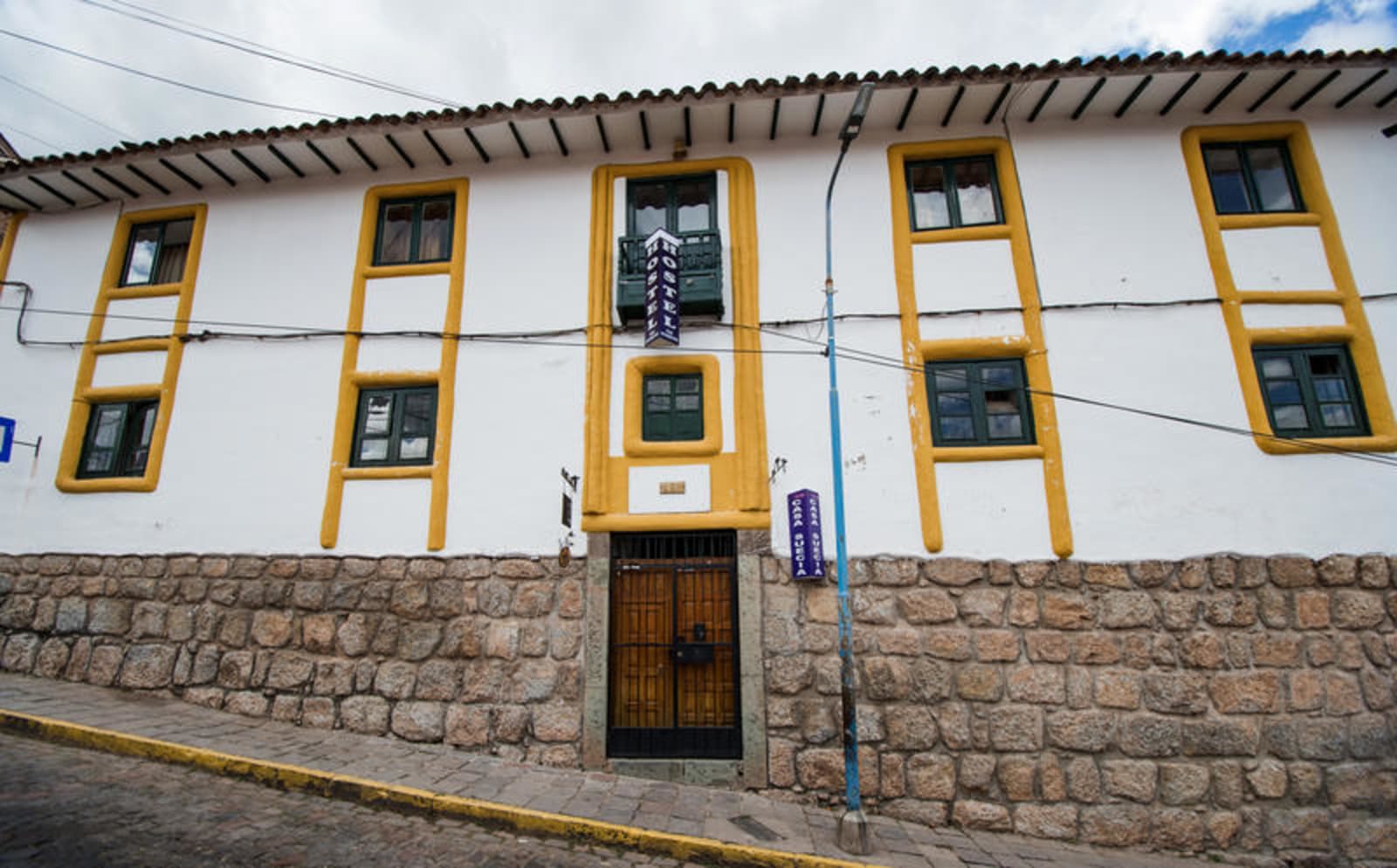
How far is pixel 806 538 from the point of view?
6234mm

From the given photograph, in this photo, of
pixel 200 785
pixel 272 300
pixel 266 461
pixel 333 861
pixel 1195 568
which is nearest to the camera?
pixel 333 861

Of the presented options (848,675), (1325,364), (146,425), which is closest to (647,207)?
(848,675)

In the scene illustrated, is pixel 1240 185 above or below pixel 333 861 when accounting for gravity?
above

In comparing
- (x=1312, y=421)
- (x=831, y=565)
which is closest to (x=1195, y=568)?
(x=1312, y=421)

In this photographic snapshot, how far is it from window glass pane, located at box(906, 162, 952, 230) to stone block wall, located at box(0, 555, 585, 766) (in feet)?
20.1

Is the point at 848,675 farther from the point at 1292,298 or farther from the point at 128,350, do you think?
the point at 128,350

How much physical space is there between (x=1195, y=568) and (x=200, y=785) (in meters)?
9.53

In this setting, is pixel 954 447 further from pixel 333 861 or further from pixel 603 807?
pixel 333 861

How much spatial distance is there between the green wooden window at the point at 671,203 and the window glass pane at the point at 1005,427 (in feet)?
13.8

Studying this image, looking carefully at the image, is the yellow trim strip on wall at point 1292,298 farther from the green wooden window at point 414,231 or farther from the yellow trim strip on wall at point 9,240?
the yellow trim strip on wall at point 9,240

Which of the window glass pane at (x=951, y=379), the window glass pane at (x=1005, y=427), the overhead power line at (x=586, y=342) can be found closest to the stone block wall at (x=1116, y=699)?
the overhead power line at (x=586, y=342)

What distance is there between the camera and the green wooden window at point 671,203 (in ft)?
25.1

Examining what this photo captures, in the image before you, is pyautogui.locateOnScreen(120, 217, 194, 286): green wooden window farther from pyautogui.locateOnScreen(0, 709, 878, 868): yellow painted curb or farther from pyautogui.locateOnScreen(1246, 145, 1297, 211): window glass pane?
pyautogui.locateOnScreen(1246, 145, 1297, 211): window glass pane

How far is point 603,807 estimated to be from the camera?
525 cm
